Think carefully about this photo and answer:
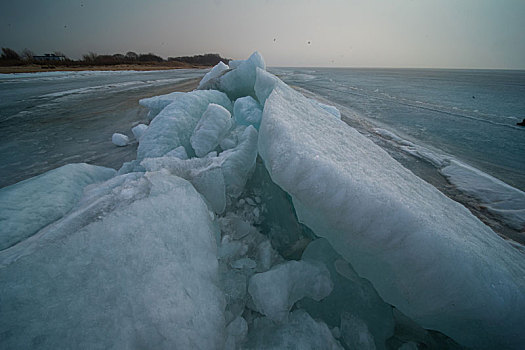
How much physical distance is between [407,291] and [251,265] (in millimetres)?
774

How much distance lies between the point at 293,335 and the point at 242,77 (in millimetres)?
3051

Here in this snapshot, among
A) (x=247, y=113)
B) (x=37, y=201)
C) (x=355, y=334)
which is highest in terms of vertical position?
(x=247, y=113)

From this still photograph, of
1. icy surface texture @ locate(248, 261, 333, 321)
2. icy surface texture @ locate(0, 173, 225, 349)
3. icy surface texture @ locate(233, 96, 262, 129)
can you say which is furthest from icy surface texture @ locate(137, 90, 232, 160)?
icy surface texture @ locate(248, 261, 333, 321)

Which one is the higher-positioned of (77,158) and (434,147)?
(77,158)

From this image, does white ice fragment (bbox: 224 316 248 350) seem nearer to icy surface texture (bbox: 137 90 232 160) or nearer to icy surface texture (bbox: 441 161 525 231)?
icy surface texture (bbox: 137 90 232 160)

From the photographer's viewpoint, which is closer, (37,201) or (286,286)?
(286,286)

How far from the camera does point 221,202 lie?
142cm

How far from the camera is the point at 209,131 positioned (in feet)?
6.28

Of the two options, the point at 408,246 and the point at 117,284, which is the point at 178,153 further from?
the point at 408,246

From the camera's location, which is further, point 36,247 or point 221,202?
point 221,202

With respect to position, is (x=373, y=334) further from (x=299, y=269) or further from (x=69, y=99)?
(x=69, y=99)

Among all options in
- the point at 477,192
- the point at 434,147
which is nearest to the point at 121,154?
the point at 477,192

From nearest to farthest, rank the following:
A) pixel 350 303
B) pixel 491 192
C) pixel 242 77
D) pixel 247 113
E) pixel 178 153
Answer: pixel 350 303 → pixel 178 153 → pixel 247 113 → pixel 491 192 → pixel 242 77

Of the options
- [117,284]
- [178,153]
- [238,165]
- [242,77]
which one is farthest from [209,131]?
[242,77]
